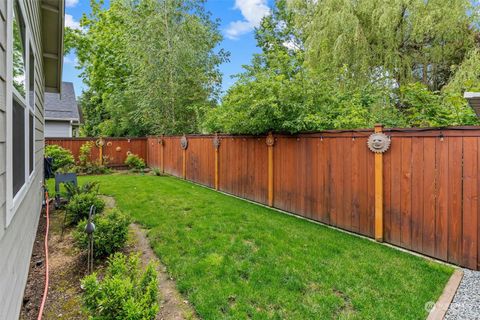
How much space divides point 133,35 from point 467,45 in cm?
1091

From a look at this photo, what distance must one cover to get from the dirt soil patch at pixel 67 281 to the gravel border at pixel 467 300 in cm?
215

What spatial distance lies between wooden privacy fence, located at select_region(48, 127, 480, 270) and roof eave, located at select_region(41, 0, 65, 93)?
12.9 feet

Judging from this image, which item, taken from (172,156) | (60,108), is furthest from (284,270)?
(60,108)

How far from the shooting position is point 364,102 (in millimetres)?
5930

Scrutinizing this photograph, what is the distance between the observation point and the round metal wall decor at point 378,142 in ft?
12.8

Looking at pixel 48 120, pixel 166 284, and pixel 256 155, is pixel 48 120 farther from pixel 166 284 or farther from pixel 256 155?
pixel 166 284

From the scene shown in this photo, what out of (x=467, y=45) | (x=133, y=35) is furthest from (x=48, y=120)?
(x=467, y=45)

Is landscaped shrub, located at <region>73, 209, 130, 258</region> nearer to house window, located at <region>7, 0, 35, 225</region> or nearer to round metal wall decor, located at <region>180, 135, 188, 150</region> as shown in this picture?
house window, located at <region>7, 0, 35, 225</region>

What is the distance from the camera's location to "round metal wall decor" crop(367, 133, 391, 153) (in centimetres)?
389

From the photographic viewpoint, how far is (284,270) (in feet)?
10.2

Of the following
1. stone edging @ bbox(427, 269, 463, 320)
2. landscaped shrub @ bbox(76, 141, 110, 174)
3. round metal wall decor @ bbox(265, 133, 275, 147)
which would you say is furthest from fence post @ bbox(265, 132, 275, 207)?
landscaped shrub @ bbox(76, 141, 110, 174)

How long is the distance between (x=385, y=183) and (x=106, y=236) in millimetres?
3495

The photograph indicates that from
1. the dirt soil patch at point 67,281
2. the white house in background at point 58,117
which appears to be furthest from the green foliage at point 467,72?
the white house in background at point 58,117

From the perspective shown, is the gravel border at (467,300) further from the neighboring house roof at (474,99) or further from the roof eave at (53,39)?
the roof eave at (53,39)
